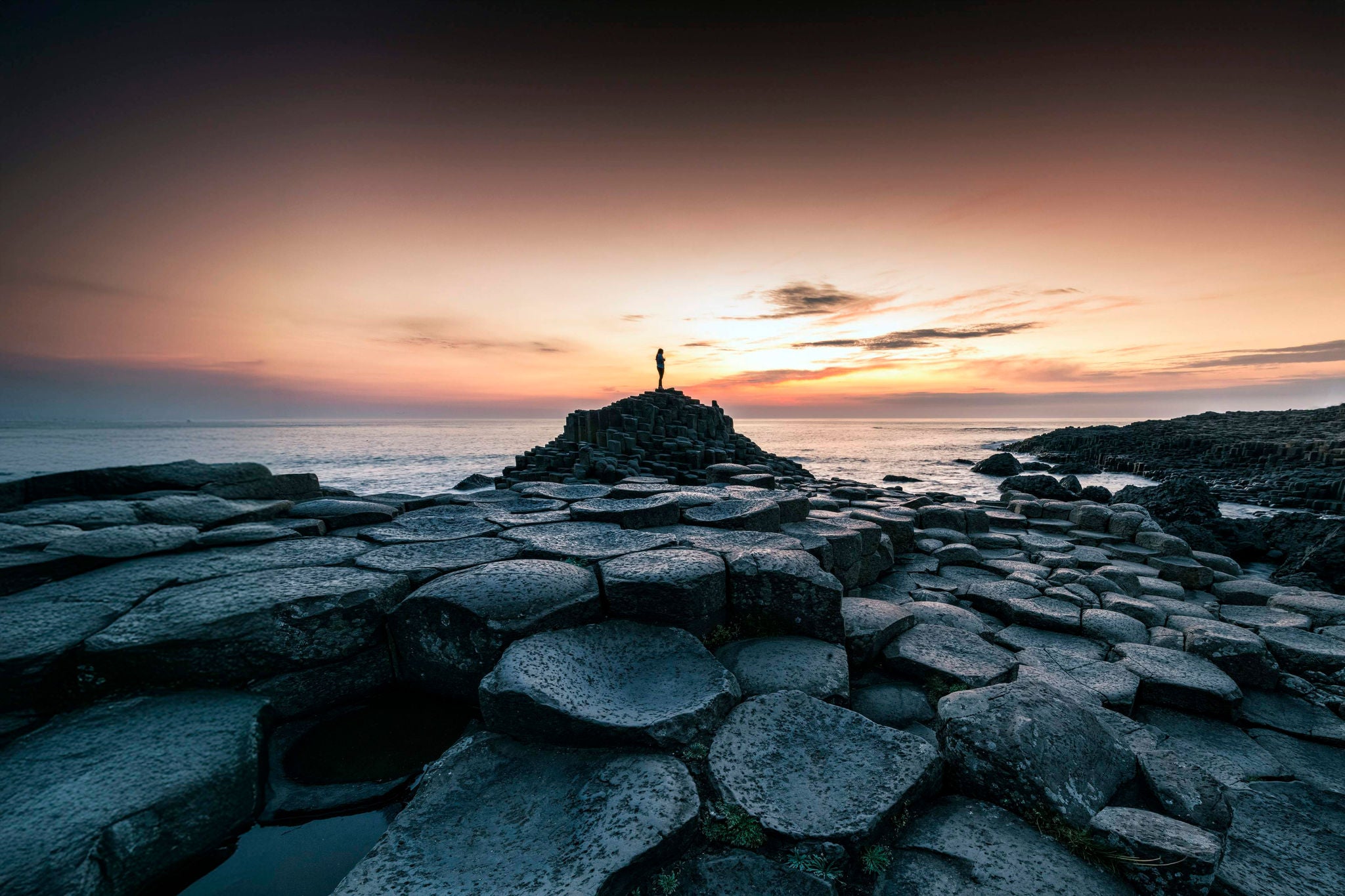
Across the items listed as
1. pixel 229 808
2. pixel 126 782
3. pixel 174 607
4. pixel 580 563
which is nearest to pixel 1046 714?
pixel 580 563

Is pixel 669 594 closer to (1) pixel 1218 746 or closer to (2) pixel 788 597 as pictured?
(2) pixel 788 597

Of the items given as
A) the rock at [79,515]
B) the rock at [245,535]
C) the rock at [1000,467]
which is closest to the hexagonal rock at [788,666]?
the rock at [245,535]

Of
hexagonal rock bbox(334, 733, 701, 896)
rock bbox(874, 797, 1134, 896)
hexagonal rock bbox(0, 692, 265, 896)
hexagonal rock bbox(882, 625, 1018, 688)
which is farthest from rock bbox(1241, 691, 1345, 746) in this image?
hexagonal rock bbox(0, 692, 265, 896)

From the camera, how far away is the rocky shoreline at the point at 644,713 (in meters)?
1.62

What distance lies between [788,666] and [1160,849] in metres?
1.42

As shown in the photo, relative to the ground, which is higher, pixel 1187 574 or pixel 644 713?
pixel 644 713

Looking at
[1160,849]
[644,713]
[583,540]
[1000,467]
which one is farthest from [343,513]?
[1000,467]

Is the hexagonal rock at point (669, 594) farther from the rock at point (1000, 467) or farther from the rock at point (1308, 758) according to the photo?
the rock at point (1000, 467)

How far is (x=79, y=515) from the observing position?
416 cm

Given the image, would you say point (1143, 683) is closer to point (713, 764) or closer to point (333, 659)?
point (713, 764)

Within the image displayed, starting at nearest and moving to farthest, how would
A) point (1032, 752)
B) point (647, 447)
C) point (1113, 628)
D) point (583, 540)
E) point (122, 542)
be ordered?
1. point (1032, 752)
2. point (122, 542)
3. point (1113, 628)
4. point (583, 540)
5. point (647, 447)

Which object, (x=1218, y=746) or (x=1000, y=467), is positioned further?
(x=1000, y=467)

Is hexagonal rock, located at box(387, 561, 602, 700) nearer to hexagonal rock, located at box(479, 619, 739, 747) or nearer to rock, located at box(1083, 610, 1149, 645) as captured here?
hexagonal rock, located at box(479, 619, 739, 747)

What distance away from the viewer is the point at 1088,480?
2391 centimetres
